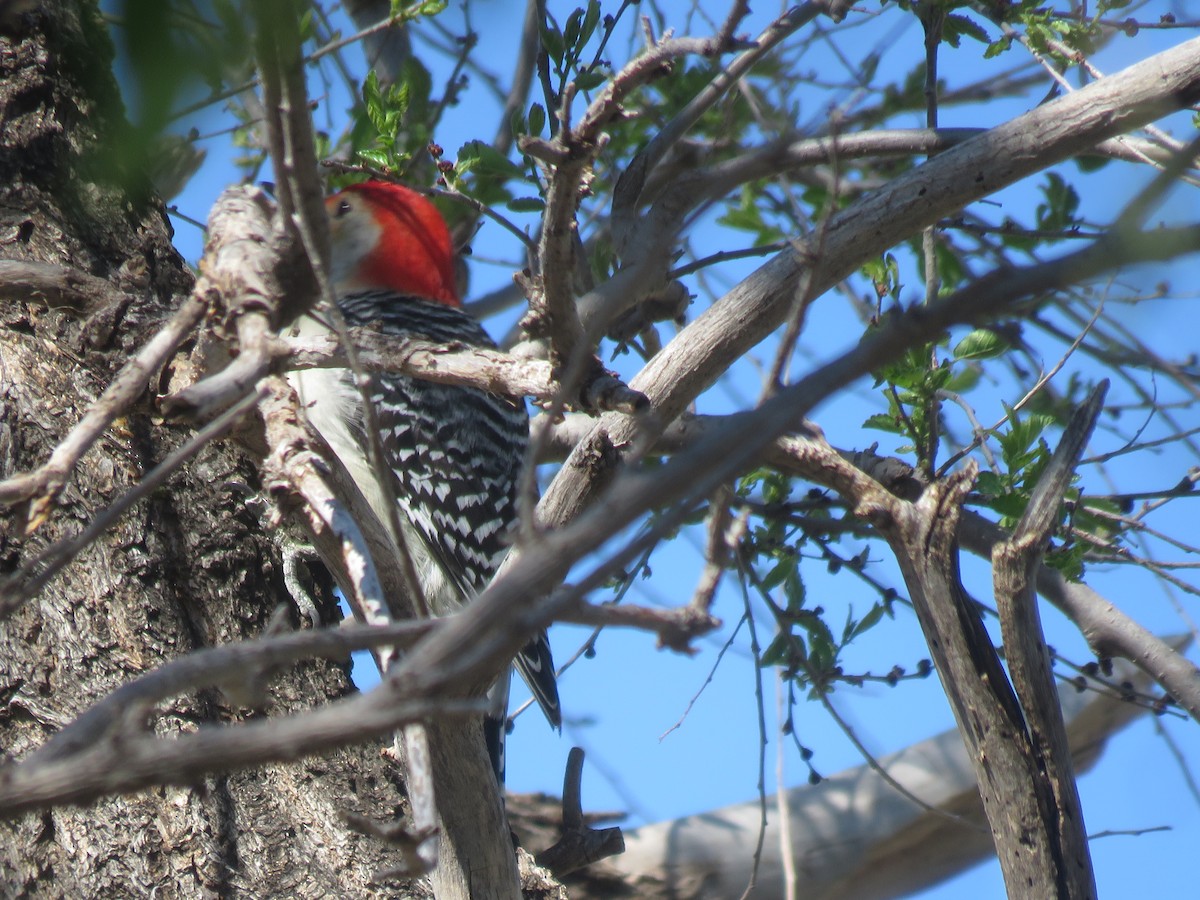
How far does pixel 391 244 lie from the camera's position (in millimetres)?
5660

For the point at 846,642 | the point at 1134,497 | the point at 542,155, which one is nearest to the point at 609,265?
the point at 846,642

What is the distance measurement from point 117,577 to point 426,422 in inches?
79.7

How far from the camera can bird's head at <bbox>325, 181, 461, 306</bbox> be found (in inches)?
222

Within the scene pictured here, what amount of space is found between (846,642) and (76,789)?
10.2 ft

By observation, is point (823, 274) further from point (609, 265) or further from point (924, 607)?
point (609, 265)

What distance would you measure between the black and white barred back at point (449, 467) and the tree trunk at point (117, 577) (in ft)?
3.49

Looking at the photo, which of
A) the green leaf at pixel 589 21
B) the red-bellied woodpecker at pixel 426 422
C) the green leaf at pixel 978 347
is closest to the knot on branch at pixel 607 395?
the green leaf at pixel 589 21

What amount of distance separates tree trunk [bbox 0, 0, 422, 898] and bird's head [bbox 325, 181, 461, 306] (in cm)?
218

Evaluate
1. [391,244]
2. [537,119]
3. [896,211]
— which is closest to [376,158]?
[537,119]

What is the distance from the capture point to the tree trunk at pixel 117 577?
8.53 ft

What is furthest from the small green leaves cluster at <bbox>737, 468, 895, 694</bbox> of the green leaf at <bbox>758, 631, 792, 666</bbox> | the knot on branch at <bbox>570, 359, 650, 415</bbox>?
the knot on branch at <bbox>570, 359, 650, 415</bbox>

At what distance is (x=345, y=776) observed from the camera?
9.57 feet

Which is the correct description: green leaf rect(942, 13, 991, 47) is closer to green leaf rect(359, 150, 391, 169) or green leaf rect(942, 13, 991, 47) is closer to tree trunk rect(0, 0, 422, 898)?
green leaf rect(359, 150, 391, 169)

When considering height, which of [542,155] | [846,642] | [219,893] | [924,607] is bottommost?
[219,893]
